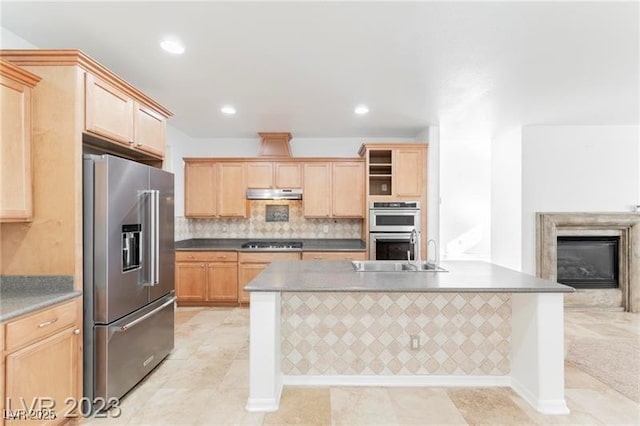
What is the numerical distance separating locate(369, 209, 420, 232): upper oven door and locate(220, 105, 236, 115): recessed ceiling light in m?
2.34

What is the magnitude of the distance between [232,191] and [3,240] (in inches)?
123

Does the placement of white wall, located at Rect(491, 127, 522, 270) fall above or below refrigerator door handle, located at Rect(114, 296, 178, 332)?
above

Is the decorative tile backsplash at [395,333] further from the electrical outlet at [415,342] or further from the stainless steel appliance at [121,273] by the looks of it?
the stainless steel appliance at [121,273]

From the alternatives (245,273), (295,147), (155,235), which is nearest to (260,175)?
(295,147)

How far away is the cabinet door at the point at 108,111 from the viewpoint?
6.91 feet

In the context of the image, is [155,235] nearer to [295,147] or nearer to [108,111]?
[108,111]

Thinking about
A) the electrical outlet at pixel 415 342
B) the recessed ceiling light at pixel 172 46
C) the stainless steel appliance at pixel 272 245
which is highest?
the recessed ceiling light at pixel 172 46

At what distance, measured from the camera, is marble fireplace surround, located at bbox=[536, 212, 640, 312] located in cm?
459

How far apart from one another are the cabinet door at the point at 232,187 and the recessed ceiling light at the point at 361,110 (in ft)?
6.59

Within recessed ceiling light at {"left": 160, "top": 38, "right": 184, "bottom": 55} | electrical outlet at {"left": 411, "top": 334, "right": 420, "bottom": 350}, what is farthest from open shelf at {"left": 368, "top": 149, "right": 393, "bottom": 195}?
recessed ceiling light at {"left": 160, "top": 38, "right": 184, "bottom": 55}

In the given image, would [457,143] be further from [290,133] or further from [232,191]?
[232,191]

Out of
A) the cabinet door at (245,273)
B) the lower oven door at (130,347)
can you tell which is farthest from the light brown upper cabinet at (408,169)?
the lower oven door at (130,347)

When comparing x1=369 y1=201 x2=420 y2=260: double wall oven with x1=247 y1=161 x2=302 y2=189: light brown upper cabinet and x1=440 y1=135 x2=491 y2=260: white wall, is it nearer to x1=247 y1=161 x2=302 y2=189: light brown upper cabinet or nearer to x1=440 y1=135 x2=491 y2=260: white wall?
x1=247 y1=161 x2=302 y2=189: light brown upper cabinet

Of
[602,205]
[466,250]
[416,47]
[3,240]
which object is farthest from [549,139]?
[3,240]
